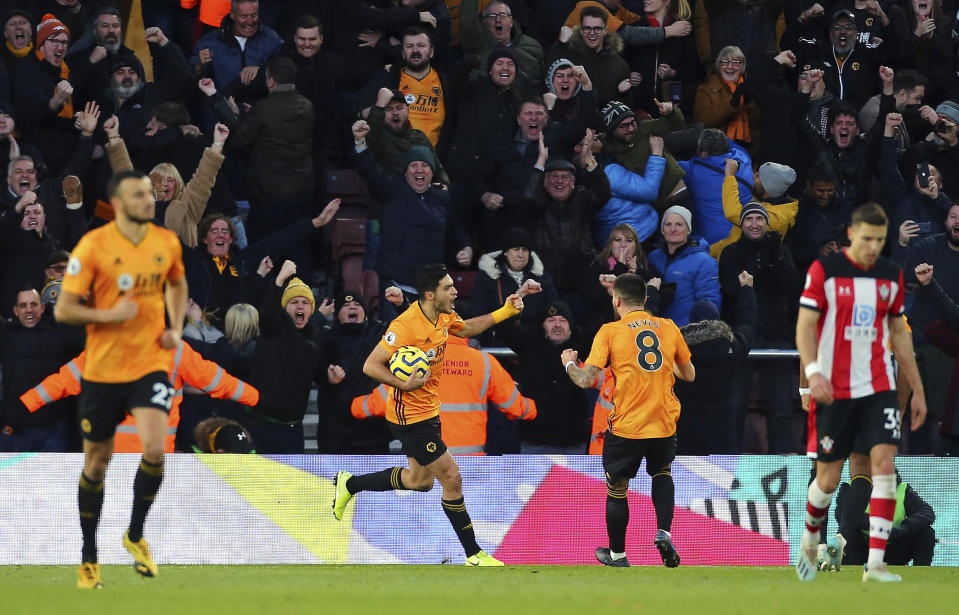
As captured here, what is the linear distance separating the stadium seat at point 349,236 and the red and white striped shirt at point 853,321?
22.6ft

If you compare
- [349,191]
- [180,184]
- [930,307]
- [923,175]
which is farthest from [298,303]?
[923,175]

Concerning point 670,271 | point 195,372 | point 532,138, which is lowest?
point 195,372

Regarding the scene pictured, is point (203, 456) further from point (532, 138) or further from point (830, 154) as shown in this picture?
point (830, 154)

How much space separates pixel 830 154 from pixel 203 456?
7482 mm

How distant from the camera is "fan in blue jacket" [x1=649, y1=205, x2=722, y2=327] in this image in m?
14.5

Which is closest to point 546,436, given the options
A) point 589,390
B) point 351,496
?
point 589,390

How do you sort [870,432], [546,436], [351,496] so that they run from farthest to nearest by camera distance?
[546,436]
[351,496]
[870,432]

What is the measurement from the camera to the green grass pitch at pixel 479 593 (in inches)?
303

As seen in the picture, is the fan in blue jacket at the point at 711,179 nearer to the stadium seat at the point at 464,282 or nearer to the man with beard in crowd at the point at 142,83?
the stadium seat at the point at 464,282

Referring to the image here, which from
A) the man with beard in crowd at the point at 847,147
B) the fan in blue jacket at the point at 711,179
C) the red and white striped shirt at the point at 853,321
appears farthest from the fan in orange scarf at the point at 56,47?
the red and white striped shirt at the point at 853,321

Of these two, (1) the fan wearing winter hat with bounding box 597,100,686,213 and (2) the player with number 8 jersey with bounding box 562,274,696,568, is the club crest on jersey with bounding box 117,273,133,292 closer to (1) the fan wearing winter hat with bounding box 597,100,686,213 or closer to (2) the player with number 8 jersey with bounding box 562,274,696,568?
(2) the player with number 8 jersey with bounding box 562,274,696,568

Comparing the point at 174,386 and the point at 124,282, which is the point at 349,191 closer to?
the point at 174,386

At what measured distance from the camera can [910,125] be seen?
17.0 meters

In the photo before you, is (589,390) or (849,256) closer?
(849,256)
